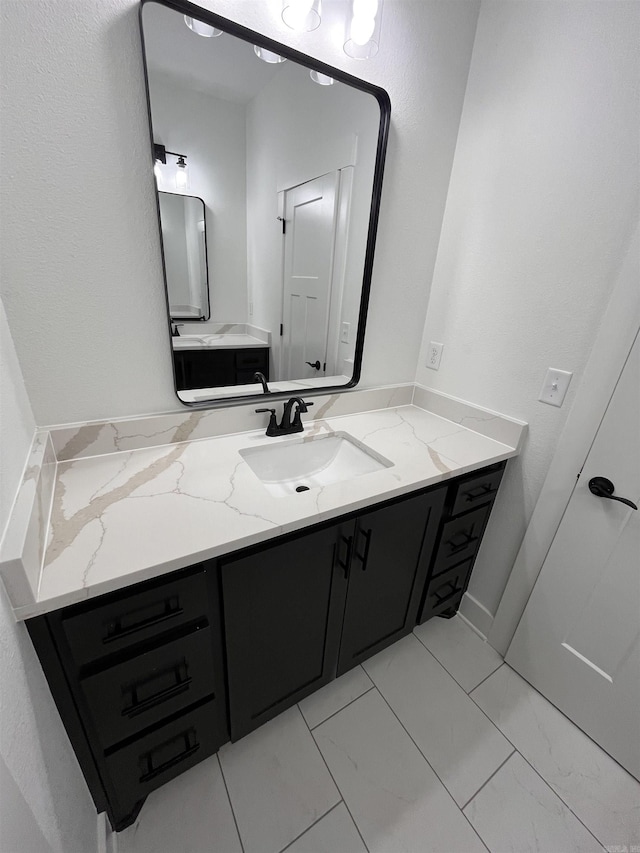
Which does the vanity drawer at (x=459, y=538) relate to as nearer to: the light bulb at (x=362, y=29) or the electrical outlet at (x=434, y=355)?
the electrical outlet at (x=434, y=355)

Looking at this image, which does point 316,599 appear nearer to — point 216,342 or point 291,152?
point 216,342

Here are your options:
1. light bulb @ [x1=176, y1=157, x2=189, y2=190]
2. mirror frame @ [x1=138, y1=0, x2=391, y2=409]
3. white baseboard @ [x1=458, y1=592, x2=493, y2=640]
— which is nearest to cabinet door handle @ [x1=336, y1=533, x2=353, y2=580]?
mirror frame @ [x1=138, y1=0, x2=391, y2=409]

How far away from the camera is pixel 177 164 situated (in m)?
0.93

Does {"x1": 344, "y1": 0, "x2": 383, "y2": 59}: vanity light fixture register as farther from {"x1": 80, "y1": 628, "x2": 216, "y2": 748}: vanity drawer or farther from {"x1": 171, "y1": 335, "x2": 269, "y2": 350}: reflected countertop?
{"x1": 80, "y1": 628, "x2": 216, "y2": 748}: vanity drawer

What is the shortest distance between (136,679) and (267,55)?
160cm

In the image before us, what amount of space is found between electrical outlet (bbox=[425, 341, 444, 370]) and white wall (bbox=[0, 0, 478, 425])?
50cm

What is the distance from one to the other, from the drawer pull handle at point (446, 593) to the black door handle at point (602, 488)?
65 cm

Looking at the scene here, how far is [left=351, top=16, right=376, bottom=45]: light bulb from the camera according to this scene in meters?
0.94

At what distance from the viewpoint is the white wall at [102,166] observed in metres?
0.75

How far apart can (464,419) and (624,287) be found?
63cm

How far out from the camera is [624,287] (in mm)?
974

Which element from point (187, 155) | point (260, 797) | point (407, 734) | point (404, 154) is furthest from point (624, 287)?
point (260, 797)

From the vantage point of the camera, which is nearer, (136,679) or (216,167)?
(136,679)

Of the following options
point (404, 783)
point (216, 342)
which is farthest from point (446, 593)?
point (216, 342)
